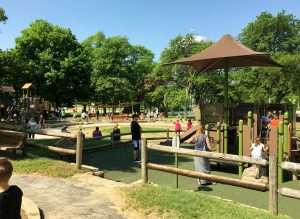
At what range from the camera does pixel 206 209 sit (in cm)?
648

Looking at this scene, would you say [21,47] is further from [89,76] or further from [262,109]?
[262,109]

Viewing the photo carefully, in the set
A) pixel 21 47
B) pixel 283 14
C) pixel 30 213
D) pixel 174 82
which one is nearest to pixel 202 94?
pixel 174 82

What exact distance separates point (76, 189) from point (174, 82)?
45571mm

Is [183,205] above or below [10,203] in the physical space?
below

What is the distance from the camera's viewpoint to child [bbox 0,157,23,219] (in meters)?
3.53

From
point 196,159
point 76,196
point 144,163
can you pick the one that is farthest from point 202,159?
point 76,196

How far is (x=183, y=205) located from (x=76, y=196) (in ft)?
7.63

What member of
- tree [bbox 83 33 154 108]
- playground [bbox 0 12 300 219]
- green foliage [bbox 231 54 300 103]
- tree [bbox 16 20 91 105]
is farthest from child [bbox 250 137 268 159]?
tree [bbox 83 33 154 108]

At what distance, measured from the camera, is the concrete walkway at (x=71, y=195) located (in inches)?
261

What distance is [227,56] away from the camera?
1204cm

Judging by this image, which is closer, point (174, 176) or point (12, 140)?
point (174, 176)

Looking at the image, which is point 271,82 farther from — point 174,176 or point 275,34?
point 174,176

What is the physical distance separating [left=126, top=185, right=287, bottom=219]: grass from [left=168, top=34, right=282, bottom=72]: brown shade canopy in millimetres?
5962

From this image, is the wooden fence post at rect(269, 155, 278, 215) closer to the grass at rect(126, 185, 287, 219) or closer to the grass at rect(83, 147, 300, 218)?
the grass at rect(126, 185, 287, 219)
